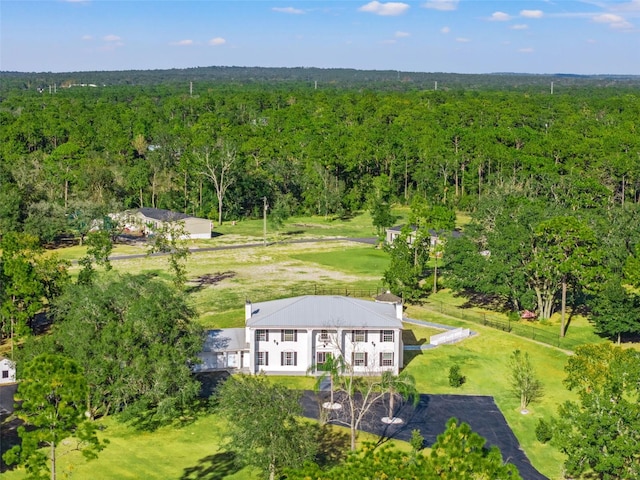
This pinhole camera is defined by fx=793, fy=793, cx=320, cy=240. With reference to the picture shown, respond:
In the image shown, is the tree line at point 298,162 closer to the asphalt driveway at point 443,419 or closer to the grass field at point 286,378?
the grass field at point 286,378

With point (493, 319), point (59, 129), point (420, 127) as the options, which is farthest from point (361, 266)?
point (59, 129)

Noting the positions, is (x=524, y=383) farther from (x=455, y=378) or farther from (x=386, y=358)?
(x=386, y=358)

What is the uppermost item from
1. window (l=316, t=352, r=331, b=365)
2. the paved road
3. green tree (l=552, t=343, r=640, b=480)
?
green tree (l=552, t=343, r=640, b=480)

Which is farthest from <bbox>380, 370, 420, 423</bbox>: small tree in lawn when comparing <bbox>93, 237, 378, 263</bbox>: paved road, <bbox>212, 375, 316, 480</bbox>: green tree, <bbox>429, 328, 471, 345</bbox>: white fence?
<bbox>93, 237, 378, 263</bbox>: paved road

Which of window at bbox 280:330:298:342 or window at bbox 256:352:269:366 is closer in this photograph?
window at bbox 280:330:298:342

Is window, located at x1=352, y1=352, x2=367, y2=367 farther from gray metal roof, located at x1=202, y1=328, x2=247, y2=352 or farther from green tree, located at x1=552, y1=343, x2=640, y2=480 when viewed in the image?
green tree, located at x1=552, y1=343, x2=640, y2=480

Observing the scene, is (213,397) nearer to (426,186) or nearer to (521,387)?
(521,387)
